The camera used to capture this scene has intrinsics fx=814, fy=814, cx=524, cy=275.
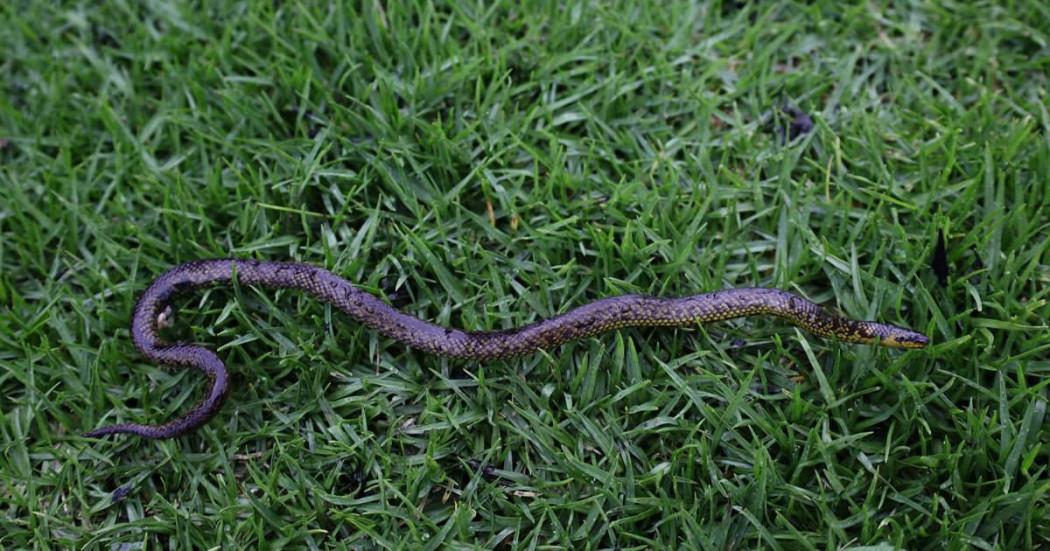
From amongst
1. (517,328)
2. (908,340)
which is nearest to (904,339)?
(908,340)

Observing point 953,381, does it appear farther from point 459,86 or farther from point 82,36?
point 82,36

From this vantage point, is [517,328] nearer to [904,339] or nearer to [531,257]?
[531,257]

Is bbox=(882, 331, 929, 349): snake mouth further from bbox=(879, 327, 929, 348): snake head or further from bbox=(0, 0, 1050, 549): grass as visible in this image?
bbox=(0, 0, 1050, 549): grass

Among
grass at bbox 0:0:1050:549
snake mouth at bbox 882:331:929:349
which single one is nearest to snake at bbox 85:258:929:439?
snake mouth at bbox 882:331:929:349

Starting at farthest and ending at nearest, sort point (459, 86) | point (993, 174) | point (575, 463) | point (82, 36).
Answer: point (82, 36)
point (459, 86)
point (993, 174)
point (575, 463)

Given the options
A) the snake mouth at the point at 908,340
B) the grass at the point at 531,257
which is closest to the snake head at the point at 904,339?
the snake mouth at the point at 908,340

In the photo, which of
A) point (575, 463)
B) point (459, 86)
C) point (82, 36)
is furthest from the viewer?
point (82, 36)

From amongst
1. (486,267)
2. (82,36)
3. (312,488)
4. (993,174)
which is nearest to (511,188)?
(486,267)
